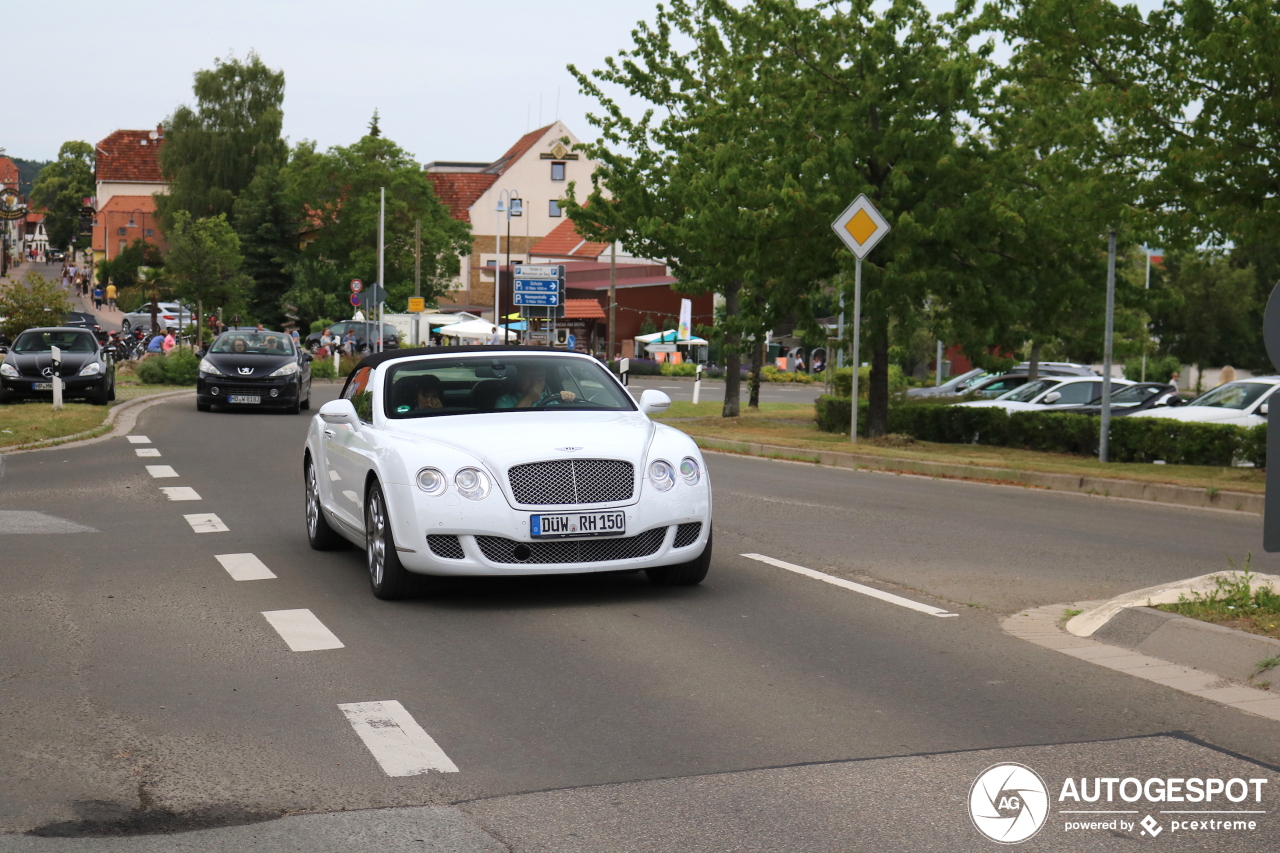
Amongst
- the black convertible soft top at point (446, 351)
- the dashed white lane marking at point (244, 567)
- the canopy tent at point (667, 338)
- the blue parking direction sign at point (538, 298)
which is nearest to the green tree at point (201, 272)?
the blue parking direction sign at point (538, 298)

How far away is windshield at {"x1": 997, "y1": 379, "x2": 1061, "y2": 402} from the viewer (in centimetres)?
2848

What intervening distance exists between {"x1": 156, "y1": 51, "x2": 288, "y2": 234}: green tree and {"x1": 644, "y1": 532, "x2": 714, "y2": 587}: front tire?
80.9m

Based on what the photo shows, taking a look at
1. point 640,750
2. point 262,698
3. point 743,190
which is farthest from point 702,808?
point 743,190

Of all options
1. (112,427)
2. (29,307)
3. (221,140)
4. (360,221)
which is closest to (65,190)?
(221,140)

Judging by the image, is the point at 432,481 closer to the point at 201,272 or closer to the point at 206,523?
the point at 206,523

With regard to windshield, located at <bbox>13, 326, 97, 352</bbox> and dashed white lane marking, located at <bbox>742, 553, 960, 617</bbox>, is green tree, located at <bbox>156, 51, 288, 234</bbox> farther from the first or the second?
dashed white lane marking, located at <bbox>742, 553, 960, 617</bbox>

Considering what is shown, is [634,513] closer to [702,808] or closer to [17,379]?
[702,808]

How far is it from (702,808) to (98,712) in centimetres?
262

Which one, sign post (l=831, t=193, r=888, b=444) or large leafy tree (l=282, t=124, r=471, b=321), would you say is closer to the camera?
sign post (l=831, t=193, r=888, b=444)

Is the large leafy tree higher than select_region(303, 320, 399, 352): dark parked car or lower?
higher

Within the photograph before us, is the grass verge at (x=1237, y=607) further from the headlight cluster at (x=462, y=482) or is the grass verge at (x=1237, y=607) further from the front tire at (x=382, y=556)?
the front tire at (x=382, y=556)

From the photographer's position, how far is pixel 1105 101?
17125 millimetres

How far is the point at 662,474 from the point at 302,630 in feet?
7.07

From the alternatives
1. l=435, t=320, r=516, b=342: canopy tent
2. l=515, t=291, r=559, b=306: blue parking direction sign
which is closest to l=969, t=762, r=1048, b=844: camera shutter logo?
l=515, t=291, r=559, b=306: blue parking direction sign
